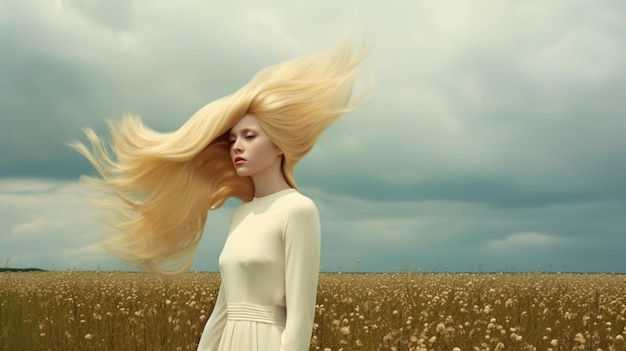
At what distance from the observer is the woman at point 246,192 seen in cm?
449

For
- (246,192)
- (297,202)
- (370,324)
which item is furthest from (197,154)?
(370,324)

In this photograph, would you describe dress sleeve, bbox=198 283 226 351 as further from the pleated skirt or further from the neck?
the neck

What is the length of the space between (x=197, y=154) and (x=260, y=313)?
1.31 m

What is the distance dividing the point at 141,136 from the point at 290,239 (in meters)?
1.67

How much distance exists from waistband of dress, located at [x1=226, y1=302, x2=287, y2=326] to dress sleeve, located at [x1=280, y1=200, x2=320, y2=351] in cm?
17

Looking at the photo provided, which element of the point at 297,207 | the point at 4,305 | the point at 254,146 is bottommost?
the point at 4,305

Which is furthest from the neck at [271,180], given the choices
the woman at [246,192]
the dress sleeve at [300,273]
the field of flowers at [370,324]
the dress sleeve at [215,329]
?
the field of flowers at [370,324]

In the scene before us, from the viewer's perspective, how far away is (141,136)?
17.8 feet

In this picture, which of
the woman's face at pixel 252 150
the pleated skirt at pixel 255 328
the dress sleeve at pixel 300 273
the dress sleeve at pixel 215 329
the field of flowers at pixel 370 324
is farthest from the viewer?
the field of flowers at pixel 370 324

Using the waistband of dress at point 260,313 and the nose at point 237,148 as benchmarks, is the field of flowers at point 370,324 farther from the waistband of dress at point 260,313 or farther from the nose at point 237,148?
the nose at point 237,148

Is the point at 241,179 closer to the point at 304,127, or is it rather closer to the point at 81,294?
the point at 304,127

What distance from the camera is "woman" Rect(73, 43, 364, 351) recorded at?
4.49 metres

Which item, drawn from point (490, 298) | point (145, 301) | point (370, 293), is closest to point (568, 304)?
point (490, 298)

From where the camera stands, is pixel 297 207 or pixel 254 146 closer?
pixel 297 207
